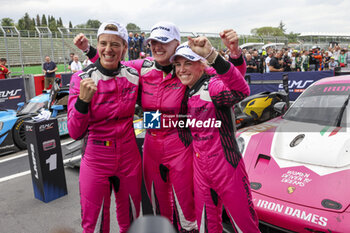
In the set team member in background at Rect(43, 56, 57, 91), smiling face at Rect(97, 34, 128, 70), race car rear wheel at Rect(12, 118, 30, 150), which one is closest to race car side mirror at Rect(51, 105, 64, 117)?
race car rear wheel at Rect(12, 118, 30, 150)

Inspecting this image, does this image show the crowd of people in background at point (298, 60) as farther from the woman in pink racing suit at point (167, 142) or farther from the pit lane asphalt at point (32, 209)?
the woman in pink racing suit at point (167, 142)

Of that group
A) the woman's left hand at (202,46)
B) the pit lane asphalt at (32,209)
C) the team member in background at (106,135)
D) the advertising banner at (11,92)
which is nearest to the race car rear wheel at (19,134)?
the pit lane asphalt at (32,209)

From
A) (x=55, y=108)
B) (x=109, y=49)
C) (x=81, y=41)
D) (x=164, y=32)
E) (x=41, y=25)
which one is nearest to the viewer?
(x=109, y=49)

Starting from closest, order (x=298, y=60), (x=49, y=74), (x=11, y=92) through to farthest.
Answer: (x=11, y=92)
(x=49, y=74)
(x=298, y=60)

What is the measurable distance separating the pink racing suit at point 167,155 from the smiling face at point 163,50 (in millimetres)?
75

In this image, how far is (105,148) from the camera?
2264mm

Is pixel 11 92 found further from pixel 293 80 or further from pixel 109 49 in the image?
pixel 293 80

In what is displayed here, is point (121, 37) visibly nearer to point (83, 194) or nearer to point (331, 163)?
point (83, 194)

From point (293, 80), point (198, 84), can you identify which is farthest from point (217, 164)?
point (293, 80)

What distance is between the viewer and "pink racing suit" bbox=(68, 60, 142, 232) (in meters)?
2.23

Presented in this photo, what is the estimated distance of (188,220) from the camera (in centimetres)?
Answer: 241

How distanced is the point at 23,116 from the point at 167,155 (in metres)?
5.01

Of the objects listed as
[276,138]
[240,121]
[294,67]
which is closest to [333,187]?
[276,138]

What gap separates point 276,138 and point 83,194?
82.3 inches
